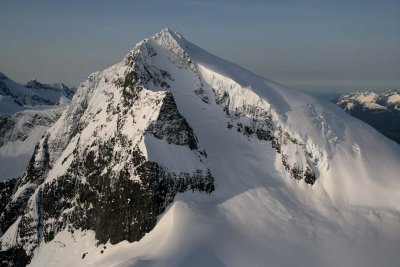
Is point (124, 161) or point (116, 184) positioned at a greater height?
point (124, 161)

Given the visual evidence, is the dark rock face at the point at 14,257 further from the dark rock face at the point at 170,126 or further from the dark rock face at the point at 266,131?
the dark rock face at the point at 266,131

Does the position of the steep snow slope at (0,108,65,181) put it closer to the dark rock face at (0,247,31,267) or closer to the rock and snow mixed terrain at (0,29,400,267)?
the rock and snow mixed terrain at (0,29,400,267)

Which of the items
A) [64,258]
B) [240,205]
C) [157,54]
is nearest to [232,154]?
[240,205]

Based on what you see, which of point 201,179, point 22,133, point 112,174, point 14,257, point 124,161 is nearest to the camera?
Answer: point 124,161

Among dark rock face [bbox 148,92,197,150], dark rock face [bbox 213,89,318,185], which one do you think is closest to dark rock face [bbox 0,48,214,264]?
dark rock face [bbox 148,92,197,150]

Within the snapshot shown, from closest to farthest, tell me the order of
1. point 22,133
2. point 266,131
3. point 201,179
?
point 201,179 < point 266,131 < point 22,133

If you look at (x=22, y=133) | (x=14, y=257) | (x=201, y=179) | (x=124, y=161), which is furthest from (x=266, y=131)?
(x=22, y=133)

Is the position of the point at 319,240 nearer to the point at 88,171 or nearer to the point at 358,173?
the point at 358,173

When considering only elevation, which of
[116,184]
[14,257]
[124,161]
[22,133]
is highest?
[124,161]

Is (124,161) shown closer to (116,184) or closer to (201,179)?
(116,184)
